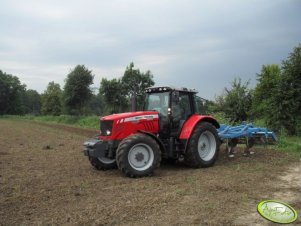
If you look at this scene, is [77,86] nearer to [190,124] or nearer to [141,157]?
[190,124]

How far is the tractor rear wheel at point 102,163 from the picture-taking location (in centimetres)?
894

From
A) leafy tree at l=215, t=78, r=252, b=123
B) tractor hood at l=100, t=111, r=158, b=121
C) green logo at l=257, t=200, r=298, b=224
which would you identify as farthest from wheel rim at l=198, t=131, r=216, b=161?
leafy tree at l=215, t=78, r=252, b=123

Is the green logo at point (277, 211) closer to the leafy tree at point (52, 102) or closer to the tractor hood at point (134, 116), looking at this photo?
the tractor hood at point (134, 116)

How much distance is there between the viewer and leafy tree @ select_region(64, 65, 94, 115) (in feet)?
115

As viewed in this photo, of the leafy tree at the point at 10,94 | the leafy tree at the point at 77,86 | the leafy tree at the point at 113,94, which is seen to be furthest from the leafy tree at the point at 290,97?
the leafy tree at the point at 10,94

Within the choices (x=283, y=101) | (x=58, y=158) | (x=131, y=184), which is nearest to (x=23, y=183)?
(x=131, y=184)

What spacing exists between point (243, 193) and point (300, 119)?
9061 millimetres

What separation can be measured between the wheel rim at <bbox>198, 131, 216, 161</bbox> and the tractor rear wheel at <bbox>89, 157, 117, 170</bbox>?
238cm

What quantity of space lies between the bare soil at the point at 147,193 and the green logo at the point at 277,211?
0.15m

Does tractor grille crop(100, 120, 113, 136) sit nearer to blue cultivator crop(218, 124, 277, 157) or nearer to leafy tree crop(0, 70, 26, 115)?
blue cultivator crop(218, 124, 277, 157)

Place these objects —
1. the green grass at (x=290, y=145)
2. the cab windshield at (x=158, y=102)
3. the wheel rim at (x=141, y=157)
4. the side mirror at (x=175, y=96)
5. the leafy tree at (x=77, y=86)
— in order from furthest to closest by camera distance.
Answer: the leafy tree at (x=77, y=86) → the green grass at (x=290, y=145) → the cab windshield at (x=158, y=102) → the side mirror at (x=175, y=96) → the wheel rim at (x=141, y=157)

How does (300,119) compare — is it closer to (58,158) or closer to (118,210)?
(58,158)

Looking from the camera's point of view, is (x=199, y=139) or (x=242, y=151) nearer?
(x=199, y=139)

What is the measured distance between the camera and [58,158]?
11.2m
